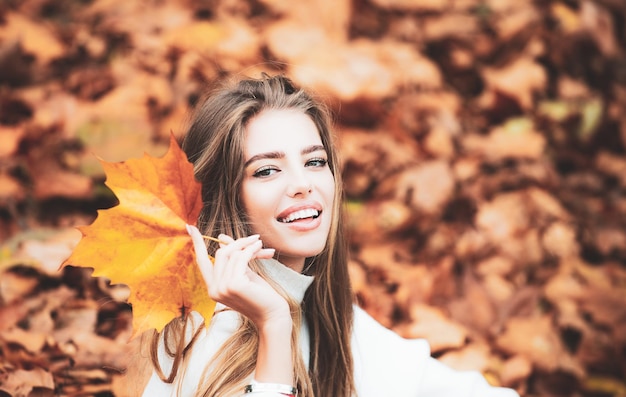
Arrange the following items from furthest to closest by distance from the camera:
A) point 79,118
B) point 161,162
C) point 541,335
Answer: point 79,118 < point 541,335 < point 161,162

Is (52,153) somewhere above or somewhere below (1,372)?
above

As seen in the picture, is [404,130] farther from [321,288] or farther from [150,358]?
[150,358]

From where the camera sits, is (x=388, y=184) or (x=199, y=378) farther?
(x=388, y=184)

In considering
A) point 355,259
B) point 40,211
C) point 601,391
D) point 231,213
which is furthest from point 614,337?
point 40,211

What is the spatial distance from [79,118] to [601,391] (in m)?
2.95

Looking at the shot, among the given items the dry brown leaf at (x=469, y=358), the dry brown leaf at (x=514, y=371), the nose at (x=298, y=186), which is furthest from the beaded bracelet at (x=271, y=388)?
the dry brown leaf at (x=514, y=371)

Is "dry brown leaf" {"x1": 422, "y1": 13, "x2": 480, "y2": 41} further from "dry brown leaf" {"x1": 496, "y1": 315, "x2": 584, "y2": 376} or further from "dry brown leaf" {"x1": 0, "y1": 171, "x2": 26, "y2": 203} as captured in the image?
"dry brown leaf" {"x1": 0, "y1": 171, "x2": 26, "y2": 203}

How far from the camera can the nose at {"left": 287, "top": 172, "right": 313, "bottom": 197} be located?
1.74 metres

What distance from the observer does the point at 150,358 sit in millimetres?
1825

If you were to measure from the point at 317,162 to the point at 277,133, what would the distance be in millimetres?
153

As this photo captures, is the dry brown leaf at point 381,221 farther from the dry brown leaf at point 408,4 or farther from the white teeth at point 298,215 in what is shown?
the white teeth at point 298,215

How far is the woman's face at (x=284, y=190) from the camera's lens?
1753mm

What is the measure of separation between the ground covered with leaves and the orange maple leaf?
757 millimetres

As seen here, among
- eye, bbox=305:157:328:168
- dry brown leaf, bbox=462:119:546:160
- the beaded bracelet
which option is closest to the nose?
eye, bbox=305:157:328:168
